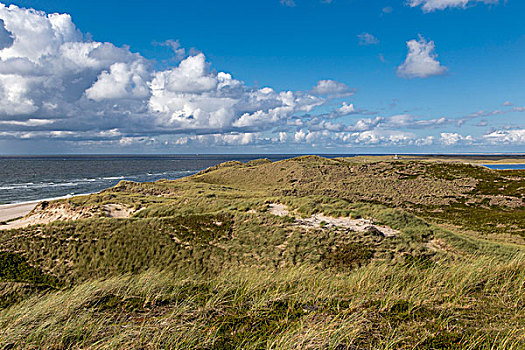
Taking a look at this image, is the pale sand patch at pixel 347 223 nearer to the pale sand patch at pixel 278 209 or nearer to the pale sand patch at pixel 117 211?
the pale sand patch at pixel 278 209

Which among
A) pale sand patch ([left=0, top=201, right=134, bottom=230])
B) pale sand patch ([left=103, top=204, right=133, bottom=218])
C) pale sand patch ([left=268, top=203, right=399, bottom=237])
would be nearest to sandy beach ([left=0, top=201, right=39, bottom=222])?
pale sand patch ([left=0, top=201, right=134, bottom=230])

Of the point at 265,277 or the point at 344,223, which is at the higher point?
the point at 265,277

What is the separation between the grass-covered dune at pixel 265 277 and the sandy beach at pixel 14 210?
16314 millimetres

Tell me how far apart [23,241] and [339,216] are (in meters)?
21.9

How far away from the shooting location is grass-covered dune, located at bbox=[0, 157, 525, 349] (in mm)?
5320

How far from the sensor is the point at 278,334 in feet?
17.2

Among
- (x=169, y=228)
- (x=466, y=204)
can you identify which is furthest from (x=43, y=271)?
(x=466, y=204)

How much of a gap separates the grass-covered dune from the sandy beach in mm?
16314

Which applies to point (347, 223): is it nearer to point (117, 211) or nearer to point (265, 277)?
point (265, 277)

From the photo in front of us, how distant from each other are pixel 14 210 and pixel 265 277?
64368 mm

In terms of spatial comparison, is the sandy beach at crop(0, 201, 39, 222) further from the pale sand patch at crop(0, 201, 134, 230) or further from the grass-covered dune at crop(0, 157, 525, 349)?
the grass-covered dune at crop(0, 157, 525, 349)

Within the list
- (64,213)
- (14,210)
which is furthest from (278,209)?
(14,210)

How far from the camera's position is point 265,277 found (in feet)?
26.7

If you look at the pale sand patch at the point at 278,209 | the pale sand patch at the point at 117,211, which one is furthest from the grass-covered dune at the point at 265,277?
the pale sand patch at the point at 117,211
